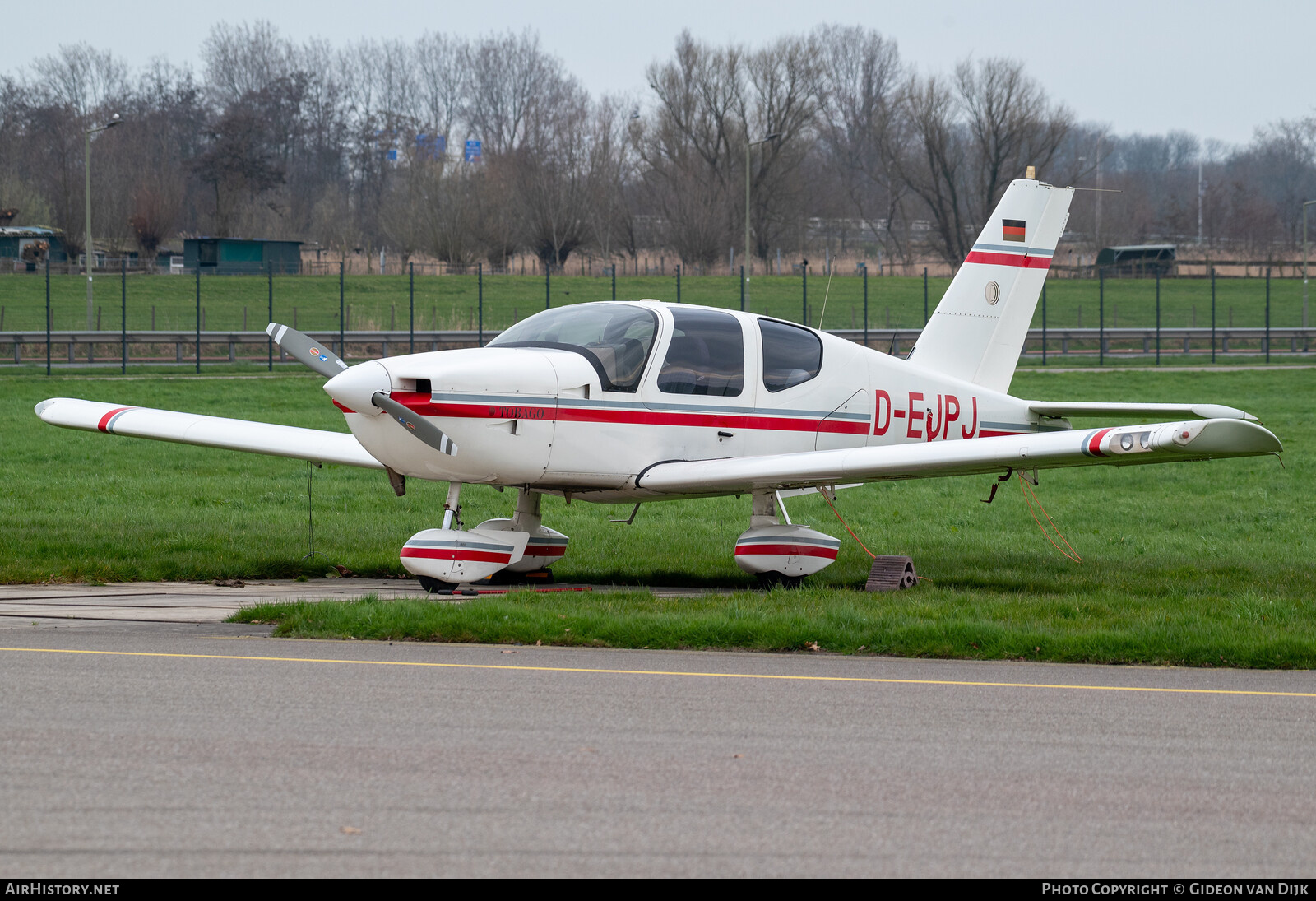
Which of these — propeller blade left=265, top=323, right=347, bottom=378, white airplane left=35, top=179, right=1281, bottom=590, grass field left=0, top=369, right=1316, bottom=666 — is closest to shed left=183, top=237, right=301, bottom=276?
grass field left=0, top=369, right=1316, bottom=666

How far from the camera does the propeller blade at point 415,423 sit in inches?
373

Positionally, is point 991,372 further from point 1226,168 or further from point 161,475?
point 1226,168

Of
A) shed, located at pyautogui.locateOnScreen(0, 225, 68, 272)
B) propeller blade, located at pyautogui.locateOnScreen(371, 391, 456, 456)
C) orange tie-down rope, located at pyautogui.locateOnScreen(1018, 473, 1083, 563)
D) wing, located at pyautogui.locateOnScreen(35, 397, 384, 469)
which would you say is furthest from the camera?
shed, located at pyautogui.locateOnScreen(0, 225, 68, 272)

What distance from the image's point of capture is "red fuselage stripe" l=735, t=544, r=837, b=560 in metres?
10.8

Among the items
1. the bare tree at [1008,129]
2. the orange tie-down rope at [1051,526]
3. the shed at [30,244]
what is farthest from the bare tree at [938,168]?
the orange tie-down rope at [1051,526]

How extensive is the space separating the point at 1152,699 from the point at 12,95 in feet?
339

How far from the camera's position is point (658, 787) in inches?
201

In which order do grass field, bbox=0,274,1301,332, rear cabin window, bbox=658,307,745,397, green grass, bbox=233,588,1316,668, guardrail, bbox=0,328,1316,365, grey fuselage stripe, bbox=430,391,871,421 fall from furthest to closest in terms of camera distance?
grass field, bbox=0,274,1301,332 < guardrail, bbox=0,328,1316,365 < rear cabin window, bbox=658,307,745,397 < grey fuselage stripe, bbox=430,391,871,421 < green grass, bbox=233,588,1316,668

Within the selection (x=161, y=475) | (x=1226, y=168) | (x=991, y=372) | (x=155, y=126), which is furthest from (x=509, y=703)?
(x=1226, y=168)

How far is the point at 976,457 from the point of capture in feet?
31.8

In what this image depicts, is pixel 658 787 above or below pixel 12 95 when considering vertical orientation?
below

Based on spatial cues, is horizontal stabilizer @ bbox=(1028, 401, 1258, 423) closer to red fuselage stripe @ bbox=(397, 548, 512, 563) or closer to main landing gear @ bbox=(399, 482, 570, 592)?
main landing gear @ bbox=(399, 482, 570, 592)

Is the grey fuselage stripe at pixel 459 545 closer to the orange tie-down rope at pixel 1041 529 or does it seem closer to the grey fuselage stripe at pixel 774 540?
the grey fuselage stripe at pixel 774 540

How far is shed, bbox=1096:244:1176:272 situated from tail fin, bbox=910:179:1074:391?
71.6 m
